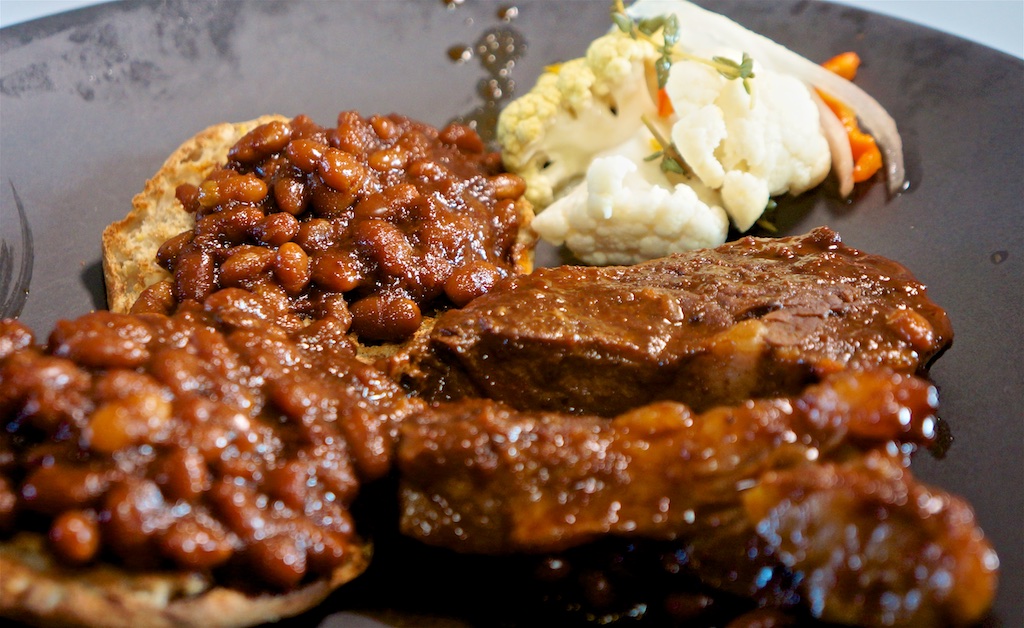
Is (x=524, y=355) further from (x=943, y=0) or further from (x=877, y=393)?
(x=943, y=0)

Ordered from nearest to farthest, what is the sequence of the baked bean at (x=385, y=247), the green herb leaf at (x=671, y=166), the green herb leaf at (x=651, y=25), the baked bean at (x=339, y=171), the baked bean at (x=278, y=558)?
the baked bean at (x=278, y=558)
the baked bean at (x=385, y=247)
the baked bean at (x=339, y=171)
the green herb leaf at (x=671, y=166)
the green herb leaf at (x=651, y=25)

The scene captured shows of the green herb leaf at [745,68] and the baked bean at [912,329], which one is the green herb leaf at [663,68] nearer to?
the green herb leaf at [745,68]

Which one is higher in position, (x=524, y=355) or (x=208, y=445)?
(x=208, y=445)

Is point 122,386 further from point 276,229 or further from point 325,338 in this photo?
point 276,229

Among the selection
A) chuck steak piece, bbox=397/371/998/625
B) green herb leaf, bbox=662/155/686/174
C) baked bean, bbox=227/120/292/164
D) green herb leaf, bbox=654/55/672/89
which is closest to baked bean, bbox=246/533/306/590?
chuck steak piece, bbox=397/371/998/625

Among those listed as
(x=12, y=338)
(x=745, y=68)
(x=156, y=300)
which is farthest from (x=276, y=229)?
(x=745, y=68)

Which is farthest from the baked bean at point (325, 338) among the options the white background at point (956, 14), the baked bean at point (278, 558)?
the white background at point (956, 14)

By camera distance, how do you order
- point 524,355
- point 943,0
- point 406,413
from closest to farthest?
point 406,413 < point 524,355 < point 943,0

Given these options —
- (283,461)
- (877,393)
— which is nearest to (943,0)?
(877,393)
